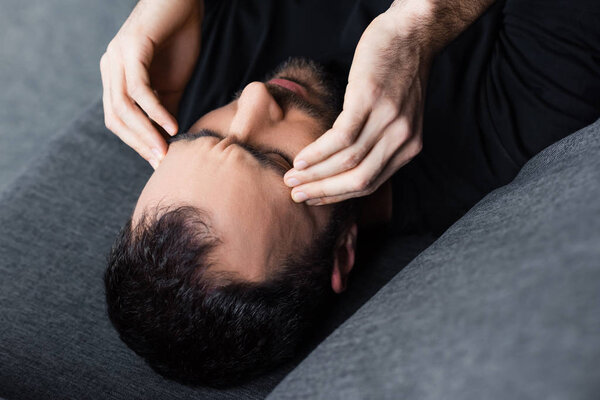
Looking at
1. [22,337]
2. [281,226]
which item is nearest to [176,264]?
[281,226]

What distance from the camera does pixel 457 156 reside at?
43.0 inches

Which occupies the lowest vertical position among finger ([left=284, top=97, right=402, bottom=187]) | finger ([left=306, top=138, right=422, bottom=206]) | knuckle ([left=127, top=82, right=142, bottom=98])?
finger ([left=306, top=138, right=422, bottom=206])

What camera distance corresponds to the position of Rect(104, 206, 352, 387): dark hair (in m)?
0.82

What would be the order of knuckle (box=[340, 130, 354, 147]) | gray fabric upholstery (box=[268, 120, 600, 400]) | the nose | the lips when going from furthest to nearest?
the lips < the nose < knuckle (box=[340, 130, 354, 147]) < gray fabric upholstery (box=[268, 120, 600, 400])

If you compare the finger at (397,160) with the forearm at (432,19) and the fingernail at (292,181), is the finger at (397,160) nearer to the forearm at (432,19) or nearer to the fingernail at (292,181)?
the fingernail at (292,181)

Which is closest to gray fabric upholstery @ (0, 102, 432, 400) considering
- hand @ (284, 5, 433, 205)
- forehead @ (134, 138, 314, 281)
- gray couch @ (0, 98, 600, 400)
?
gray couch @ (0, 98, 600, 400)

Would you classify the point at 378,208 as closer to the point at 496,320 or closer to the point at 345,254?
the point at 345,254

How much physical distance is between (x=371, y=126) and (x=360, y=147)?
0.11 feet

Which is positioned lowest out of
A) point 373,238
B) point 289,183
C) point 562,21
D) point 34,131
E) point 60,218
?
point 373,238

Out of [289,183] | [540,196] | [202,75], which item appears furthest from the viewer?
[202,75]

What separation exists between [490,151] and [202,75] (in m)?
0.69

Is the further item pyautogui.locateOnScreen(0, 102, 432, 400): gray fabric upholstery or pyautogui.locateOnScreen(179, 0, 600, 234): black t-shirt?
pyautogui.locateOnScreen(179, 0, 600, 234): black t-shirt

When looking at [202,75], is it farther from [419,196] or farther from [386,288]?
[386,288]

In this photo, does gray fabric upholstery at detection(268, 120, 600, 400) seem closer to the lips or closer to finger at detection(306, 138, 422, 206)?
finger at detection(306, 138, 422, 206)
